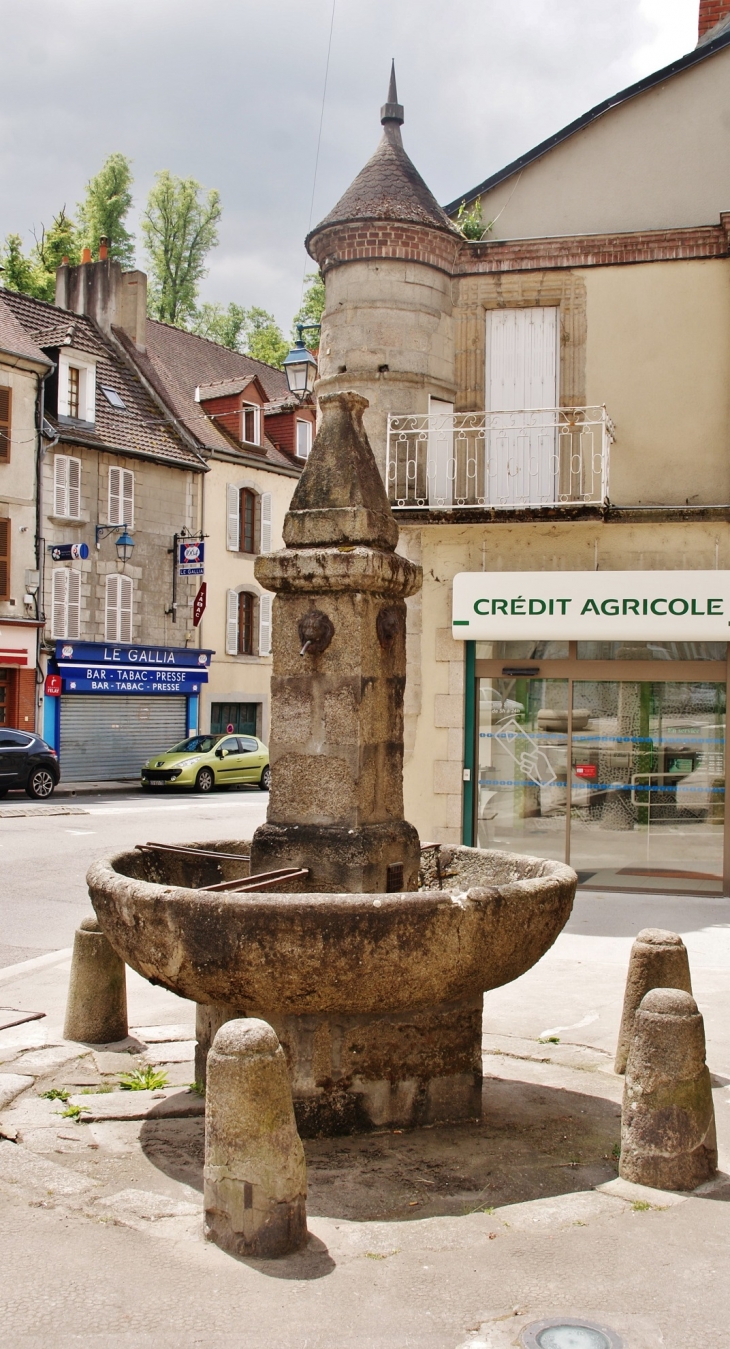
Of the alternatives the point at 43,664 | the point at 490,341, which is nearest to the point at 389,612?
the point at 490,341

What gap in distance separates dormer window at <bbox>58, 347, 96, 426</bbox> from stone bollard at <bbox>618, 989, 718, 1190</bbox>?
25.7m

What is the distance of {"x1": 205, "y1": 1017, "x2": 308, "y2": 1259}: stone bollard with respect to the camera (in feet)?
12.1

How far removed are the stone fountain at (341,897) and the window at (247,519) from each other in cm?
2722

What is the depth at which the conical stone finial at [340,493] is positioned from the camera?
531cm

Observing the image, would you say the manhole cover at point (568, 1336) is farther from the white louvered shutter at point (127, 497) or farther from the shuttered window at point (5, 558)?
the white louvered shutter at point (127, 497)

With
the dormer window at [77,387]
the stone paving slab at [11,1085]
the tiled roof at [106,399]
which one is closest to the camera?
the stone paving slab at [11,1085]

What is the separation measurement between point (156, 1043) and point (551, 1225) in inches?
114

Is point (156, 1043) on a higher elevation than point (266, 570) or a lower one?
lower

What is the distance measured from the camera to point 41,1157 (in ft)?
15.1

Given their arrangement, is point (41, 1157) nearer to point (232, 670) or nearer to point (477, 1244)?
point (477, 1244)

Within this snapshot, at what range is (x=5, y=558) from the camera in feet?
85.5

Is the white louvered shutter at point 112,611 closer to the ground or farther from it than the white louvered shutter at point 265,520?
closer to the ground

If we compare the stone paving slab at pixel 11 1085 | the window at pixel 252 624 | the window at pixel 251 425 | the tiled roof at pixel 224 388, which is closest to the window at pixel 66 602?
the window at pixel 252 624

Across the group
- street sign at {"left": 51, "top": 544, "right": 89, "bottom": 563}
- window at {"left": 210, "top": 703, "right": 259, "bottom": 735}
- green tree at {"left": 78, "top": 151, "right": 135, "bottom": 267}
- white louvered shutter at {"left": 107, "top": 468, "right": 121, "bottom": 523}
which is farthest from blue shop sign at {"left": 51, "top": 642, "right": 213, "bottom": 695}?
green tree at {"left": 78, "top": 151, "right": 135, "bottom": 267}
